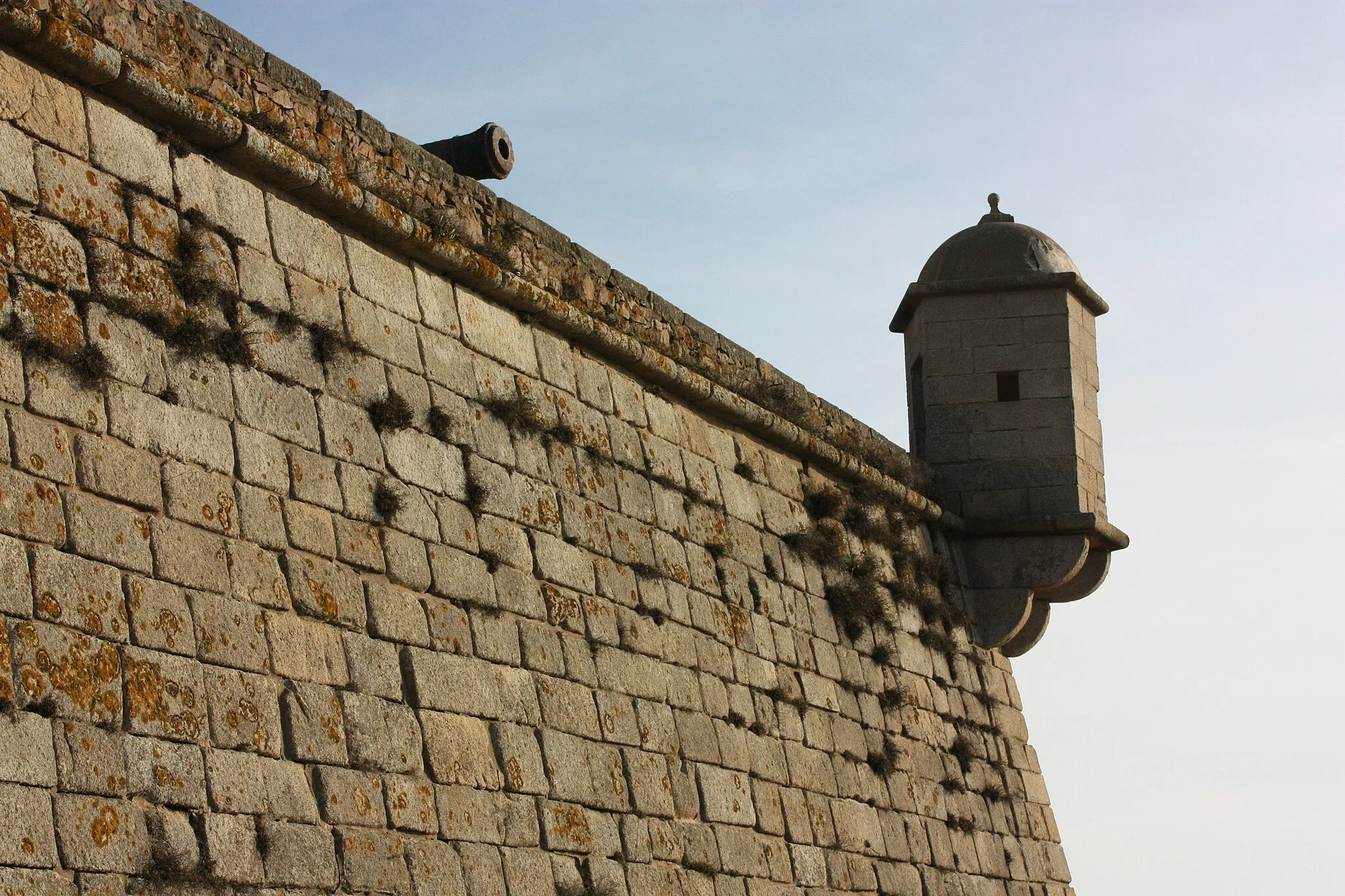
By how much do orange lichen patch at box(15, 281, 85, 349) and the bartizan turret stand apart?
7.45 metres

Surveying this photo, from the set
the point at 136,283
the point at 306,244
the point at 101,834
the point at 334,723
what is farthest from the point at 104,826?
the point at 306,244

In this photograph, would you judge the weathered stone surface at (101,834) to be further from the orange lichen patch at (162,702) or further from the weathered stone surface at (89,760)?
the orange lichen patch at (162,702)

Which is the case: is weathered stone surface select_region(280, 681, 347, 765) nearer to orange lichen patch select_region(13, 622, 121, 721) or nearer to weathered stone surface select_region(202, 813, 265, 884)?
weathered stone surface select_region(202, 813, 265, 884)

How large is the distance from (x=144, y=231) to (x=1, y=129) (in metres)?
0.65

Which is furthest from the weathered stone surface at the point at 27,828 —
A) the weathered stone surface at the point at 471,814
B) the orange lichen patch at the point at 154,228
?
the orange lichen patch at the point at 154,228

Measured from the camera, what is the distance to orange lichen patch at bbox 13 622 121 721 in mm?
5562

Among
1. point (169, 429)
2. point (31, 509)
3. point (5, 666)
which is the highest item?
point (169, 429)

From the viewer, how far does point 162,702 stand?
5965 millimetres

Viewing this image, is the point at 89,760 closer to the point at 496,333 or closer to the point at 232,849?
→ the point at 232,849

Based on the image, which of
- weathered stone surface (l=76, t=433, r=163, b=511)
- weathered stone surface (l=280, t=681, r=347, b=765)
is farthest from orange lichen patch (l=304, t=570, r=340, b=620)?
weathered stone surface (l=76, t=433, r=163, b=511)

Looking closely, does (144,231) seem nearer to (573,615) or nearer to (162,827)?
(162,827)

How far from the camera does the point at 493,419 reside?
8.27 meters

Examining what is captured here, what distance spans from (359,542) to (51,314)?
4.96ft

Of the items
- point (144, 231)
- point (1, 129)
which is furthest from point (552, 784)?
point (1, 129)
